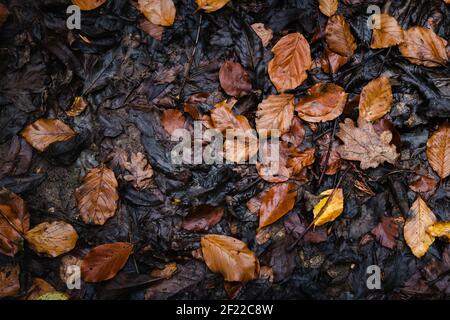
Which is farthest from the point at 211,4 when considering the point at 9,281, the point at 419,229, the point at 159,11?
the point at 9,281

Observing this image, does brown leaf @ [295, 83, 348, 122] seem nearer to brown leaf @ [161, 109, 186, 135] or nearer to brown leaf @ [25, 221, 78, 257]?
brown leaf @ [161, 109, 186, 135]

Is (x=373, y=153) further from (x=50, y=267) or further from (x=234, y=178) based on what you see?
(x=50, y=267)

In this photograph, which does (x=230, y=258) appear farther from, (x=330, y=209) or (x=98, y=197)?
(x=98, y=197)

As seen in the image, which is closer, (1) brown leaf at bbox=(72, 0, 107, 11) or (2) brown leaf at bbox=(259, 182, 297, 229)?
(2) brown leaf at bbox=(259, 182, 297, 229)

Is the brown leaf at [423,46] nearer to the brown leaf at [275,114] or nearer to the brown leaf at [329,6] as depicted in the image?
the brown leaf at [329,6]

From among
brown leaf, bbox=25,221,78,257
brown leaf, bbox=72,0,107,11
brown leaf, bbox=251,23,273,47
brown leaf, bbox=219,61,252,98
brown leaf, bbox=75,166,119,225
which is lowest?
brown leaf, bbox=25,221,78,257

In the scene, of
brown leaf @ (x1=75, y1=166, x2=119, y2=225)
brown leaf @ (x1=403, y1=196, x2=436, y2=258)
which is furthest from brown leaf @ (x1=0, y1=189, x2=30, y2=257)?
brown leaf @ (x1=403, y1=196, x2=436, y2=258)
